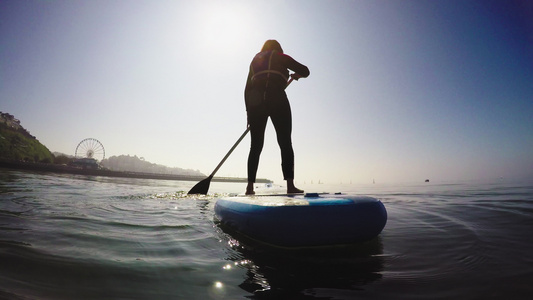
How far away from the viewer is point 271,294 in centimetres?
138

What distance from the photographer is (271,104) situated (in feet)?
15.2

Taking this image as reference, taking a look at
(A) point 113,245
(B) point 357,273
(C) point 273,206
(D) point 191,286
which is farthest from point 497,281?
(A) point 113,245

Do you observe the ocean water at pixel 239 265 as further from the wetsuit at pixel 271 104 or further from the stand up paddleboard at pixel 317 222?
the wetsuit at pixel 271 104

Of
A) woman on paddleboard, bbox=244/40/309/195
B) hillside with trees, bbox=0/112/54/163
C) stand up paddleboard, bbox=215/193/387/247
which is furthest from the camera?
hillside with trees, bbox=0/112/54/163

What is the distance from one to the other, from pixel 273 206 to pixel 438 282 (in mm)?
1326

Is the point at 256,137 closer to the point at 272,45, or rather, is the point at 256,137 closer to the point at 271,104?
the point at 271,104

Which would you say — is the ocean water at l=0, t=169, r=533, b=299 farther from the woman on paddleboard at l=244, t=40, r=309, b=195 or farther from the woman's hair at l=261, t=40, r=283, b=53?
the woman's hair at l=261, t=40, r=283, b=53

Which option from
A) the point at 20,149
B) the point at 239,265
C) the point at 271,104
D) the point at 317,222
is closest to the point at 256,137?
the point at 271,104

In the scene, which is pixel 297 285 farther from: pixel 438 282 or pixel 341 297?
pixel 438 282

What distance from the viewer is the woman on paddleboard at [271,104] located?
15.1 ft

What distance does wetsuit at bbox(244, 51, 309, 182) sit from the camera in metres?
4.59

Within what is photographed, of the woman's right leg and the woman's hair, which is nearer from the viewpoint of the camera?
the woman's right leg

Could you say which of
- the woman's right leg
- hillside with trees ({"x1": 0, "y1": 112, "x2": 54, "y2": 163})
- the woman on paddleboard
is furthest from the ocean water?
hillside with trees ({"x1": 0, "y1": 112, "x2": 54, "y2": 163})

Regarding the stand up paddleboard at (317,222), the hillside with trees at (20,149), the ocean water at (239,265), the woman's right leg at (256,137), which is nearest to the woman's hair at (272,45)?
the woman's right leg at (256,137)
